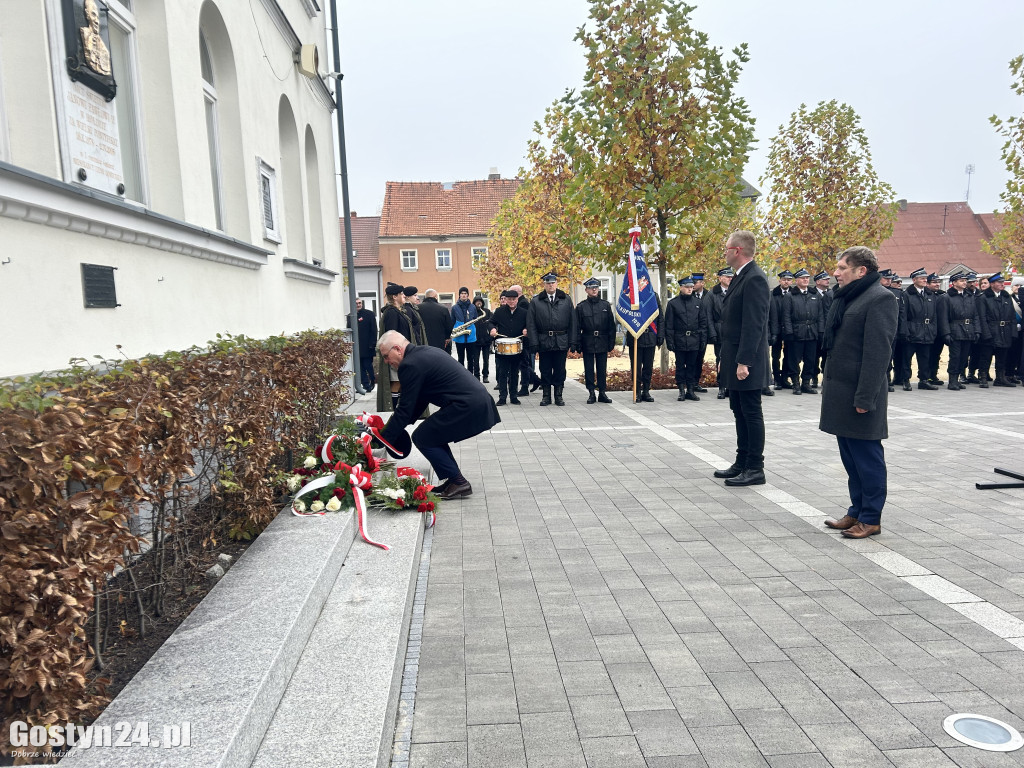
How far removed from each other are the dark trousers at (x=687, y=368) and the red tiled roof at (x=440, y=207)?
1657 inches

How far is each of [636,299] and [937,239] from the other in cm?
6200

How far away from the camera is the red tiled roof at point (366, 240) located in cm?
5938

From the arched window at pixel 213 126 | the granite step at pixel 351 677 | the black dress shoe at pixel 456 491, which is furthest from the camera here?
the arched window at pixel 213 126

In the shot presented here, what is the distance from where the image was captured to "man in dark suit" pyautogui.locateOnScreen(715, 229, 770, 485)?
664cm

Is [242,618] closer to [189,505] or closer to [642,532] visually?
[189,505]

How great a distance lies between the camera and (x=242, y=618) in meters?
3.25

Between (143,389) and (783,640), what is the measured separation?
3.37 m

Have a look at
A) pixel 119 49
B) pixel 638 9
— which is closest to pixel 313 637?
pixel 119 49

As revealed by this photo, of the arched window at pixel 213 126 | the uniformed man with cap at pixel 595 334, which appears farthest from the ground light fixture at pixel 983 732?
the uniformed man with cap at pixel 595 334

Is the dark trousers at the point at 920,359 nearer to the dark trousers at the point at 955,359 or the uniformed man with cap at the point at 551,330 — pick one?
the dark trousers at the point at 955,359

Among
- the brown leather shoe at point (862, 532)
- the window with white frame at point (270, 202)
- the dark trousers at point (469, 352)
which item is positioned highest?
the window with white frame at point (270, 202)

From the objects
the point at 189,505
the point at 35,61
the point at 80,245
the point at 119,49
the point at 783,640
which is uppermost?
the point at 119,49

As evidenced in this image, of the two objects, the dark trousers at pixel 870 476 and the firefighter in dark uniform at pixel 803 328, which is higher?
the firefighter in dark uniform at pixel 803 328

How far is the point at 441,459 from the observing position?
668cm
